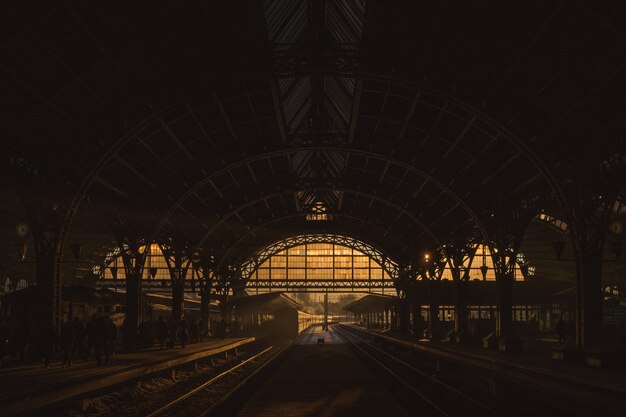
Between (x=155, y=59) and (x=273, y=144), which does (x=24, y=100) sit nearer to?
(x=155, y=59)

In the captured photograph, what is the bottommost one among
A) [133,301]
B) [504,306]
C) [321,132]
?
[504,306]

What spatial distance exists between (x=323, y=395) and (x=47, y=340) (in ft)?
28.6

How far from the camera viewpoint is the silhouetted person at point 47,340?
72.3 ft

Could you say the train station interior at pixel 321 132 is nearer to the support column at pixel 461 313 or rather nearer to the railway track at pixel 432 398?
the railway track at pixel 432 398

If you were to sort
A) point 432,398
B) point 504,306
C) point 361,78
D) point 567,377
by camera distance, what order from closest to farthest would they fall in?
point 567,377, point 432,398, point 361,78, point 504,306

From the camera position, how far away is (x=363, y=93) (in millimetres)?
30656

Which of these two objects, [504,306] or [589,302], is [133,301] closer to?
[504,306]

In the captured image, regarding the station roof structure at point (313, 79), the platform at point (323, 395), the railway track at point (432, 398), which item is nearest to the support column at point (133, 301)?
the station roof structure at point (313, 79)

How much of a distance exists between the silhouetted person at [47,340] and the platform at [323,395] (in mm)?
6419

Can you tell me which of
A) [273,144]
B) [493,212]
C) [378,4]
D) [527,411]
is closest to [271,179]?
[273,144]

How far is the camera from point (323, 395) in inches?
795

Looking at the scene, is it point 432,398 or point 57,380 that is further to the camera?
point 432,398

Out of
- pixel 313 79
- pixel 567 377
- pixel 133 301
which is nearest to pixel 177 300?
pixel 133 301

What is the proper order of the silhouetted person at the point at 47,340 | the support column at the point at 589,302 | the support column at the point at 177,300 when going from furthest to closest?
1. the support column at the point at 177,300
2. the support column at the point at 589,302
3. the silhouetted person at the point at 47,340
